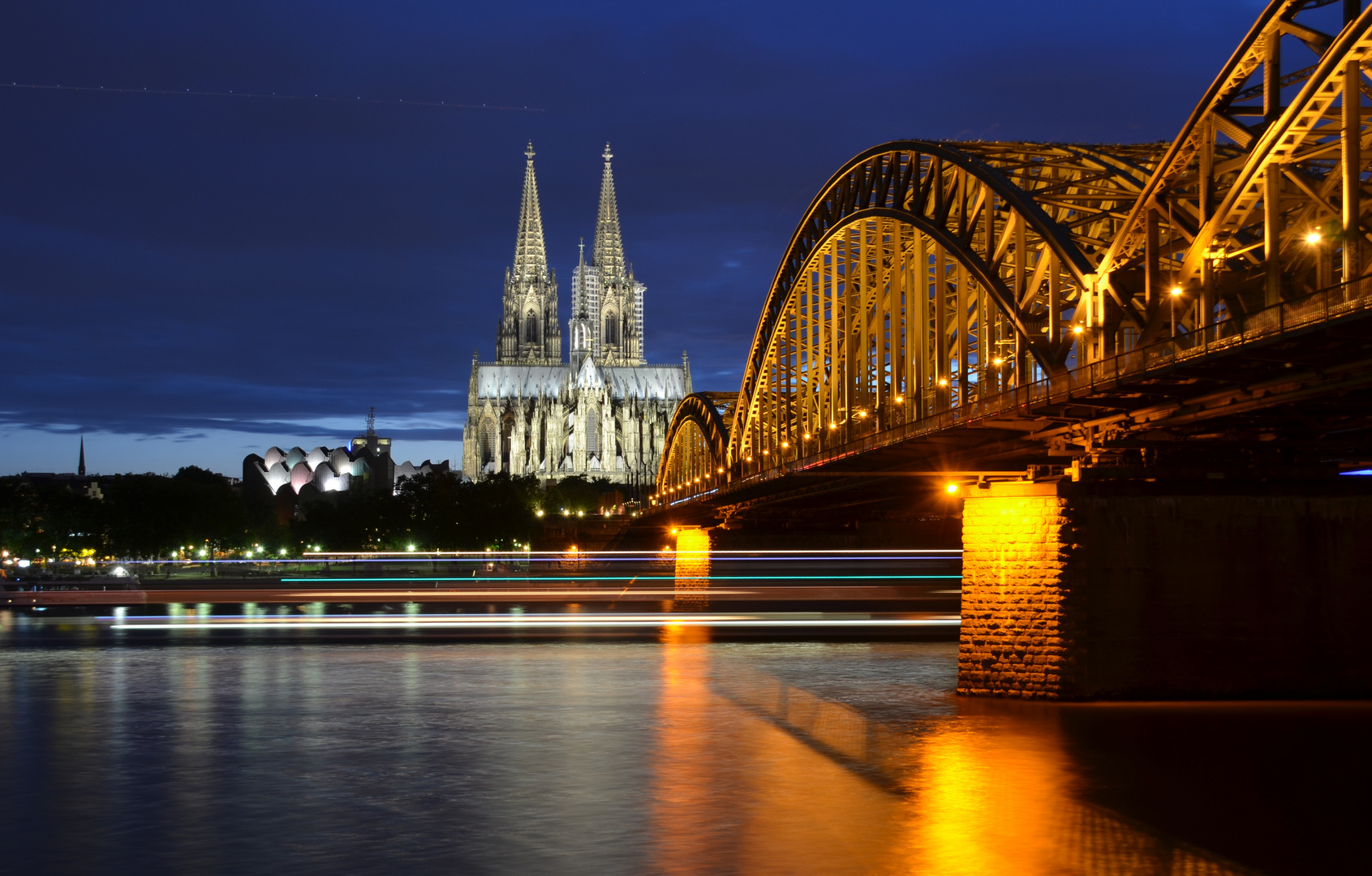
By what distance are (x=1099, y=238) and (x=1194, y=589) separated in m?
19.6

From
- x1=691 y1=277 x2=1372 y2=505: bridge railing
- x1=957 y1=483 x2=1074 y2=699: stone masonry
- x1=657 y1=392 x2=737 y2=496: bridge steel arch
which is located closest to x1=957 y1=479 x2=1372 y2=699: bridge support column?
x1=957 y1=483 x2=1074 y2=699: stone masonry

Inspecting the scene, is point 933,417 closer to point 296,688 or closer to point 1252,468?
point 1252,468

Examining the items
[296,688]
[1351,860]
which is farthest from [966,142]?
[1351,860]

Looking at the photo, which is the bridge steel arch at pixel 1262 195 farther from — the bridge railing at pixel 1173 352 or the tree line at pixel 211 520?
the tree line at pixel 211 520

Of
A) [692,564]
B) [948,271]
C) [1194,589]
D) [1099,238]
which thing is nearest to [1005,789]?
[1194,589]

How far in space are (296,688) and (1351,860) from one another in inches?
1226

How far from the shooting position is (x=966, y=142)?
160ft

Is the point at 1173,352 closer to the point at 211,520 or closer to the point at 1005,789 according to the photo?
the point at 1005,789

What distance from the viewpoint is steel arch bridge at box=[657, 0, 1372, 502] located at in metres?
29.6

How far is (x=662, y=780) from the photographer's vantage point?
29.3m

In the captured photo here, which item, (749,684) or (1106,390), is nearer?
(1106,390)

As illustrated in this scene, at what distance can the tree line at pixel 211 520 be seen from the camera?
15575 cm

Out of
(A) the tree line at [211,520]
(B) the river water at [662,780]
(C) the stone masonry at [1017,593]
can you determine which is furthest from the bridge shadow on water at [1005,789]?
(A) the tree line at [211,520]

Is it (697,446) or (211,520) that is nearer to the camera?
(697,446)
